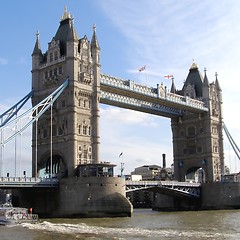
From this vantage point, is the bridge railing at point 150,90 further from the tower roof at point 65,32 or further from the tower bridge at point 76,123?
the tower roof at point 65,32

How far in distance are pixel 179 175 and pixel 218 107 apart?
17985 millimetres

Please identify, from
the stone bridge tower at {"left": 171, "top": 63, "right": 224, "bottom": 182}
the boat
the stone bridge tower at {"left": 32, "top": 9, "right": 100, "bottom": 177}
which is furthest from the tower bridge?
the boat

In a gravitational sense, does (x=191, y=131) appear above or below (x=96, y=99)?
below

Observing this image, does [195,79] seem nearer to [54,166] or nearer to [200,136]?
[200,136]

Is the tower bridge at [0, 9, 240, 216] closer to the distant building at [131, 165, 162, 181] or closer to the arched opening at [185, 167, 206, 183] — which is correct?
the arched opening at [185, 167, 206, 183]

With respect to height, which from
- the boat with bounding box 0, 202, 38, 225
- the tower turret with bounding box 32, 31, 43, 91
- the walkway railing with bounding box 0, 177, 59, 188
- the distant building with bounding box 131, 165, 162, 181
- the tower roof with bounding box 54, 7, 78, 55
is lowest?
the boat with bounding box 0, 202, 38, 225

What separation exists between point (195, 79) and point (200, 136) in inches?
537

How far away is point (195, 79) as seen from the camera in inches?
4606

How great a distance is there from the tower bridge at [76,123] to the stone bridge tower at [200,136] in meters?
7.77

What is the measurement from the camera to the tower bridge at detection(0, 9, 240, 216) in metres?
72.9

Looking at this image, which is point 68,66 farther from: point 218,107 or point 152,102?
point 218,107

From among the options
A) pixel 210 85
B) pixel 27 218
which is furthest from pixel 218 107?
pixel 27 218

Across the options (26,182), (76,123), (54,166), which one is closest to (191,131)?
(54,166)

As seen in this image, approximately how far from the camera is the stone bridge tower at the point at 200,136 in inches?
4363
